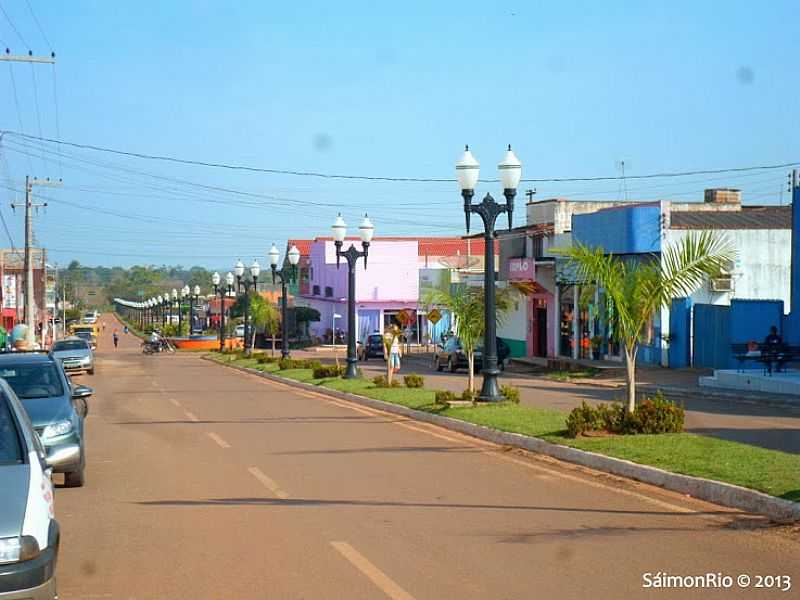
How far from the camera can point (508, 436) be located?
1650cm

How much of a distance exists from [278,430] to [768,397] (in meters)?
12.9

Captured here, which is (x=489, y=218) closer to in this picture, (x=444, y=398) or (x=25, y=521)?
(x=444, y=398)

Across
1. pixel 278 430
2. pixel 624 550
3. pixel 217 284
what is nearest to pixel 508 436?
pixel 278 430

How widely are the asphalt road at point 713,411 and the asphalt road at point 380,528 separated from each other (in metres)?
3.95

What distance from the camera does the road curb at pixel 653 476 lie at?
9.90 metres

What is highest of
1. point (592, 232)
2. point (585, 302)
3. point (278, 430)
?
point (592, 232)

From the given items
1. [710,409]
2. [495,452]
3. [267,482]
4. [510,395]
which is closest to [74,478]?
[267,482]

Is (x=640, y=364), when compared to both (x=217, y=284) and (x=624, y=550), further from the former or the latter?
(x=624, y=550)

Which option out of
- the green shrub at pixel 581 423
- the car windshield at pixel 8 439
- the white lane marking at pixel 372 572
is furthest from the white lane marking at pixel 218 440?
the car windshield at pixel 8 439

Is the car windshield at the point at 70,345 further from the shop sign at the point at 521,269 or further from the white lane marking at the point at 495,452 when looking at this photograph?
the shop sign at the point at 521,269

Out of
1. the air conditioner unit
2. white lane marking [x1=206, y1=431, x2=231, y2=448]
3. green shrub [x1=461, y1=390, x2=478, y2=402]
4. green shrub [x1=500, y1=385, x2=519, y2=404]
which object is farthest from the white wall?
white lane marking [x1=206, y1=431, x2=231, y2=448]

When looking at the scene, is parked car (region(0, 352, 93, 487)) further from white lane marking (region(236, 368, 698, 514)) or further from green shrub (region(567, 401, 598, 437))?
green shrub (region(567, 401, 598, 437))

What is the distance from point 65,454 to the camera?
12000 millimetres

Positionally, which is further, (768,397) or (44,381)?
(768,397)
